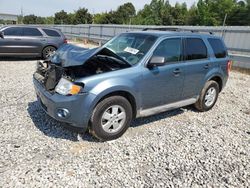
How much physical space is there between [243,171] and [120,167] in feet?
5.59

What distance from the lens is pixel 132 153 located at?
3.64 meters

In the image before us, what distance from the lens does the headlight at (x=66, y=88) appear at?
3477 mm

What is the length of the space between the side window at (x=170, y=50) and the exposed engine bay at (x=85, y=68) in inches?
28.0

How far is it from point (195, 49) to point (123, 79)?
6.53ft

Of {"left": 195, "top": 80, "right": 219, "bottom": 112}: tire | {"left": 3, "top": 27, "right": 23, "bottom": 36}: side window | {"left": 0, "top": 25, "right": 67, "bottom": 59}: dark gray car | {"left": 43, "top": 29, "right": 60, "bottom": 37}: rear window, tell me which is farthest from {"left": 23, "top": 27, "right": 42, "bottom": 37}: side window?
{"left": 195, "top": 80, "right": 219, "bottom": 112}: tire

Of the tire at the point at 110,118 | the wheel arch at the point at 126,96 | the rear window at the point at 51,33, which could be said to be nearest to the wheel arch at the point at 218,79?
the wheel arch at the point at 126,96

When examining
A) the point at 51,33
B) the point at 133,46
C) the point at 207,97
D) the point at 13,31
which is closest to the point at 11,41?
the point at 13,31

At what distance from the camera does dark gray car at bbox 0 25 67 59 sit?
34.4 ft

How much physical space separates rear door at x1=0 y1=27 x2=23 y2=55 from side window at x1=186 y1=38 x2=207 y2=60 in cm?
835

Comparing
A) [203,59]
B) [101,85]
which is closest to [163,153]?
[101,85]

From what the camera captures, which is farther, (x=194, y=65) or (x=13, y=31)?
(x=13, y=31)

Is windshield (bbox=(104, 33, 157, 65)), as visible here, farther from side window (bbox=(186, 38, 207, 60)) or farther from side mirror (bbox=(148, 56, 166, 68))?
side window (bbox=(186, 38, 207, 60))

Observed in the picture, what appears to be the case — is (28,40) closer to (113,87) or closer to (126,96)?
(126,96)

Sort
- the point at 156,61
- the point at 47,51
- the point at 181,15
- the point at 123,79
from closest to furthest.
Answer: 1. the point at 123,79
2. the point at 156,61
3. the point at 47,51
4. the point at 181,15
